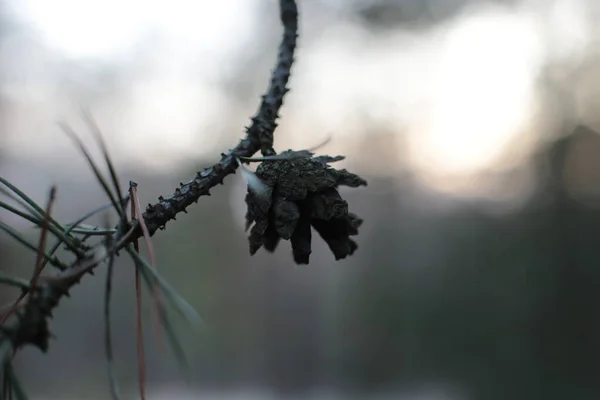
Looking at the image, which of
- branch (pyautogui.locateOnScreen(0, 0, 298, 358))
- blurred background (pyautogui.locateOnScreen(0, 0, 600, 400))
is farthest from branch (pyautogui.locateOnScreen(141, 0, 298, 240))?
blurred background (pyautogui.locateOnScreen(0, 0, 600, 400))

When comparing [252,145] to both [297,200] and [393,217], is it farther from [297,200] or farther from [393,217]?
[393,217]

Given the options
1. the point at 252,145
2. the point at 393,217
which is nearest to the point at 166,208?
the point at 252,145

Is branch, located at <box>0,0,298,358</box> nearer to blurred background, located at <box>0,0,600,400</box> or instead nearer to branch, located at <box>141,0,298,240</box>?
branch, located at <box>141,0,298,240</box>

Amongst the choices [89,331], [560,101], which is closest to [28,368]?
[89,331]

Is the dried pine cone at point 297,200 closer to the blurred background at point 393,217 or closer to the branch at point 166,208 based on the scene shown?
the branch at point 166,208

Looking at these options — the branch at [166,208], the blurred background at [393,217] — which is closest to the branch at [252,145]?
the branch at [166,208]

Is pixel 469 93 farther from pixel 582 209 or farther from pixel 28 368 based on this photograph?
pixel 28 368
